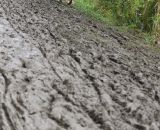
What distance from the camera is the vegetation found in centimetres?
841

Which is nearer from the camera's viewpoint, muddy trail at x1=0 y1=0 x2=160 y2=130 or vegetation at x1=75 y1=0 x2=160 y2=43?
muddy trail at x1=0 y1=0 x2=160 y2=130

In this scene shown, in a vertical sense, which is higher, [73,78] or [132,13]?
[132,13]

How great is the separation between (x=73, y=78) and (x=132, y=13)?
442 cm

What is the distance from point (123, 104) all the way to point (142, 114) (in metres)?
0.26

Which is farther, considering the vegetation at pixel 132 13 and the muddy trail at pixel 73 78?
the vegetation at pixel 132 13

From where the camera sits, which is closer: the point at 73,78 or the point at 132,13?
the point at 73,78

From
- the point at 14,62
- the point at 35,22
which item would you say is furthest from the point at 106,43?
the point at 14,62

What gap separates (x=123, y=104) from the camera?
14.4 ft

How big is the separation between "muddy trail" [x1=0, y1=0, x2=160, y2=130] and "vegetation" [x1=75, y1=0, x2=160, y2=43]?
3.14ft

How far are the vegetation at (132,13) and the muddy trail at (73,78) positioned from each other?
958 mm

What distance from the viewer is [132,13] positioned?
29.5 ft

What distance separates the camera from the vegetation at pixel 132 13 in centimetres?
841

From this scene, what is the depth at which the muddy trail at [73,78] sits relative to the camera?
3988 millimetres

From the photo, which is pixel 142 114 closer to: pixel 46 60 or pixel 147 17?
pixel 46 60
